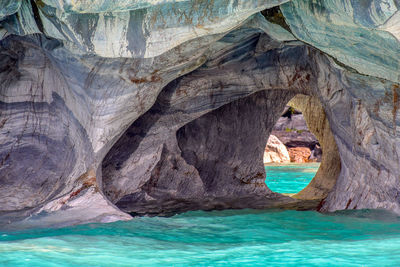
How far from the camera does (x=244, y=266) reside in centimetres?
297

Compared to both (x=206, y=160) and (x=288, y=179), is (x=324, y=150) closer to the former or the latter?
(x=206, y=160)

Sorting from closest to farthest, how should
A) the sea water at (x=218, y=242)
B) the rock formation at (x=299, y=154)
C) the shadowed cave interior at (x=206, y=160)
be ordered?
the sea water at (x=218, y=242) < the shadowed cave interior at (x=206, y=160) < the rock formation at (x=299, y=154)

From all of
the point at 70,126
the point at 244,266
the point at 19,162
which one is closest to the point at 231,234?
the point at 244,266

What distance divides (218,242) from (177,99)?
10.2 ft

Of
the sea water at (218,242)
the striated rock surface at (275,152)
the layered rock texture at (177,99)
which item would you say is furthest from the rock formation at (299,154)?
the sea water at (218,242)

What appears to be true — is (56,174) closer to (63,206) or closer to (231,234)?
(63,206)

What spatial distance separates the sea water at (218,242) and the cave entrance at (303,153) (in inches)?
108

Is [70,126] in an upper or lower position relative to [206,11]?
Result: lower

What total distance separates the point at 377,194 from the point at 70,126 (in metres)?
3.86

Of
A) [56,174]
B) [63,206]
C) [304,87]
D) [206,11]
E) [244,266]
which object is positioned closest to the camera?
[244,266]

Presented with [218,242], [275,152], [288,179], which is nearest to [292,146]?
[275,152]

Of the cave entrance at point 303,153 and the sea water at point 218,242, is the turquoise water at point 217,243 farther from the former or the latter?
the cave entrance at point 303,153

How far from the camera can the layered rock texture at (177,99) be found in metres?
4.14

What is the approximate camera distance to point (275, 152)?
21.7 metres
